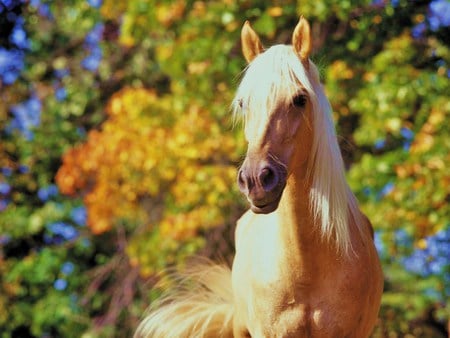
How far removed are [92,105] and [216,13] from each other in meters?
5.57

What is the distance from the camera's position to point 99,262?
14539mm

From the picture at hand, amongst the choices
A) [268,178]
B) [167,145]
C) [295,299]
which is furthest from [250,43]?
[167,145]

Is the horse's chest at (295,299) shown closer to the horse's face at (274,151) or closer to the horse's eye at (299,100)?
the horse's face at (274,151)

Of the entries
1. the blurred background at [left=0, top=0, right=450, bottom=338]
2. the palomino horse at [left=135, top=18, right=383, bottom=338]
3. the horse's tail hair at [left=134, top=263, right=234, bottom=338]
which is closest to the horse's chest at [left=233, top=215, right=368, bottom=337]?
the palomino horse at [left=135, top=18, right=383, bottom=338]

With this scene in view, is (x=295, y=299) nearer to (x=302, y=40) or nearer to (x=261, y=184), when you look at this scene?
(x=261, y=184)

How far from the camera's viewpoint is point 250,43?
4.91 meters

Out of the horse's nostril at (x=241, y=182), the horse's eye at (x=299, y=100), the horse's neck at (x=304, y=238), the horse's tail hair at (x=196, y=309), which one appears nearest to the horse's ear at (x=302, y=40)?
Result: the horse's eye at (x=299, y=100)

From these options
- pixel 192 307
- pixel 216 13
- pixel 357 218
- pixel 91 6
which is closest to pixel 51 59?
pixel 91 6

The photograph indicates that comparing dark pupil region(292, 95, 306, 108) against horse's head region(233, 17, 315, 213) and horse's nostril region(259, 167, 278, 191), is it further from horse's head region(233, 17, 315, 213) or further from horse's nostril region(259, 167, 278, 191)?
horse's nostril region(259, 167, 278, 191)

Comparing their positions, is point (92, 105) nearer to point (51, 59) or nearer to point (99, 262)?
point (51, 59)

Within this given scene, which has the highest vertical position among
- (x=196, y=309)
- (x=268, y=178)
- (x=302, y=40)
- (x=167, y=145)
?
(x=302, y=40)

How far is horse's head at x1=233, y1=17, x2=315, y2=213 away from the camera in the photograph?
4195mm

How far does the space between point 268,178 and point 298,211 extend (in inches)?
20.2

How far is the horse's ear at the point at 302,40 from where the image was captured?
4617 mm
